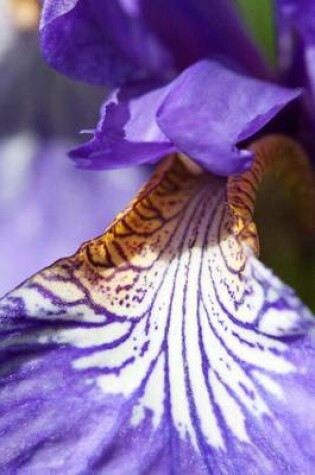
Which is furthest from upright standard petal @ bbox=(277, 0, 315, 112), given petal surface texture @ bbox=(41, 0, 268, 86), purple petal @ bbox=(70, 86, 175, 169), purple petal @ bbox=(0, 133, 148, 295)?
purple petal @ bbox=(0, 133, 148, 295)

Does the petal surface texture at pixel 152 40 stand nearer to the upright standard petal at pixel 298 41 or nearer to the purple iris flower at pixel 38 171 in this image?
the upright standard petal at pixel 298 41

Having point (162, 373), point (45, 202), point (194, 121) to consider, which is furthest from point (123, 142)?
point (45, 202)

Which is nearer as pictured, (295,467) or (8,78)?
(295,467)

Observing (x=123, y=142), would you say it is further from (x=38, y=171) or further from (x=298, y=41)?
(x=38, y=171)

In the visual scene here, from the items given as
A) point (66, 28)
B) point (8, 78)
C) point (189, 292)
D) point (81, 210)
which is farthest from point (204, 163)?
point (8, 78)

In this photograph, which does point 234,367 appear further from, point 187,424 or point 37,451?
point 37,451

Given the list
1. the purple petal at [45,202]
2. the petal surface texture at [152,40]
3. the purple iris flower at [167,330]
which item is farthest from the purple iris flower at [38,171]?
the purple iris flower at [167,330]
